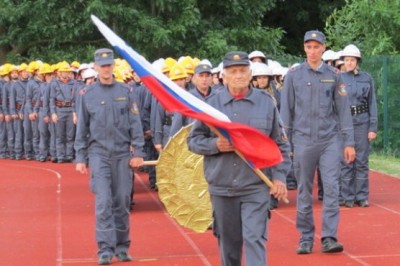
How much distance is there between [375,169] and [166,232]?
335 inches

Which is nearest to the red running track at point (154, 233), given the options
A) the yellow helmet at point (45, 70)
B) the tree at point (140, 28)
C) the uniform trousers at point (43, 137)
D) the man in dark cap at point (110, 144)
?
the man in dark cap at point (110, 144)

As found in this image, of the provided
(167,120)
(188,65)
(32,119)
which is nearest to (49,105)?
(32,119)

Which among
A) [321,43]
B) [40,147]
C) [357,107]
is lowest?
[40,147]

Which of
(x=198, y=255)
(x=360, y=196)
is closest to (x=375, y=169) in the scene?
(x=360, y=196)

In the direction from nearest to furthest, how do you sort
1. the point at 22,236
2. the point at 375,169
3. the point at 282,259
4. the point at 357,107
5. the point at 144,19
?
the point at 282,259
the point at 22,236
the point at 357,107
the point at 375,169
the point at 144,19

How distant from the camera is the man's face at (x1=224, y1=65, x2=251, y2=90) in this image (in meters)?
8.95

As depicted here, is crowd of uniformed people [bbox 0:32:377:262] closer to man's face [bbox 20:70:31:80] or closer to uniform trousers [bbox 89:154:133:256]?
man's face [bbox 20:70:31:80]

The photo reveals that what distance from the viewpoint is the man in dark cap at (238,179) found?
891 centimetres

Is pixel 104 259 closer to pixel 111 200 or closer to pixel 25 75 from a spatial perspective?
pixel 111 200

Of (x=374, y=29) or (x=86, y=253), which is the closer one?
(x=86, y=253)

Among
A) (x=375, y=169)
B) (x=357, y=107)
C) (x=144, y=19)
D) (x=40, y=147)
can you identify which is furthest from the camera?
(x=144, y=19)

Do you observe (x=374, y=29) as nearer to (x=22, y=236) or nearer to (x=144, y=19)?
(x=144, y=19)

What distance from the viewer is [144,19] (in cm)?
3441

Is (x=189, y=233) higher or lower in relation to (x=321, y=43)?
lower
